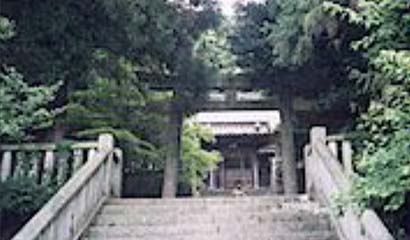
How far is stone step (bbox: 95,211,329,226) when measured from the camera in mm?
6336

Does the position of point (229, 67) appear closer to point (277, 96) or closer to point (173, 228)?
point (277, 96)

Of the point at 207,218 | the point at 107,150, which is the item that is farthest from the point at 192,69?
the point at 207,218

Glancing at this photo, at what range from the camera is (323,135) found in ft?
23.9

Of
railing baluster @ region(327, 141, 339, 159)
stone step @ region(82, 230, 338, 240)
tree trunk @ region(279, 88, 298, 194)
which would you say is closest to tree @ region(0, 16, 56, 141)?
stone step @ region(82, 230, 338, 240)

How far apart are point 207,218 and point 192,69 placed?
574 cm

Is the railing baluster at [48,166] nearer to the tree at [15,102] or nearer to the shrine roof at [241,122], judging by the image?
the tree at [15,102]

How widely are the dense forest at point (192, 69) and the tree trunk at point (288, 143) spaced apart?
11 cm

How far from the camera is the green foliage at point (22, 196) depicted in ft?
21.3

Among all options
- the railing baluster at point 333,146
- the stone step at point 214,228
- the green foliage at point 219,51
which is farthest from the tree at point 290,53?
the stone step at point 214,228

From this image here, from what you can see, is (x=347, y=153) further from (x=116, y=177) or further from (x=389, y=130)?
(x=116, y=177)

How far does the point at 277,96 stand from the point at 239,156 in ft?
21.5

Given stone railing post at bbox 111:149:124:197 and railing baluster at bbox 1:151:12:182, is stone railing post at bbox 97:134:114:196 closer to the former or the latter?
stone railing post at bbox 111:149:124:197

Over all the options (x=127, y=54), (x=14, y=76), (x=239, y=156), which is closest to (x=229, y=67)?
(x=127, y=54)

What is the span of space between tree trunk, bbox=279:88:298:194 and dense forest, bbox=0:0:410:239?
0.11 meters
